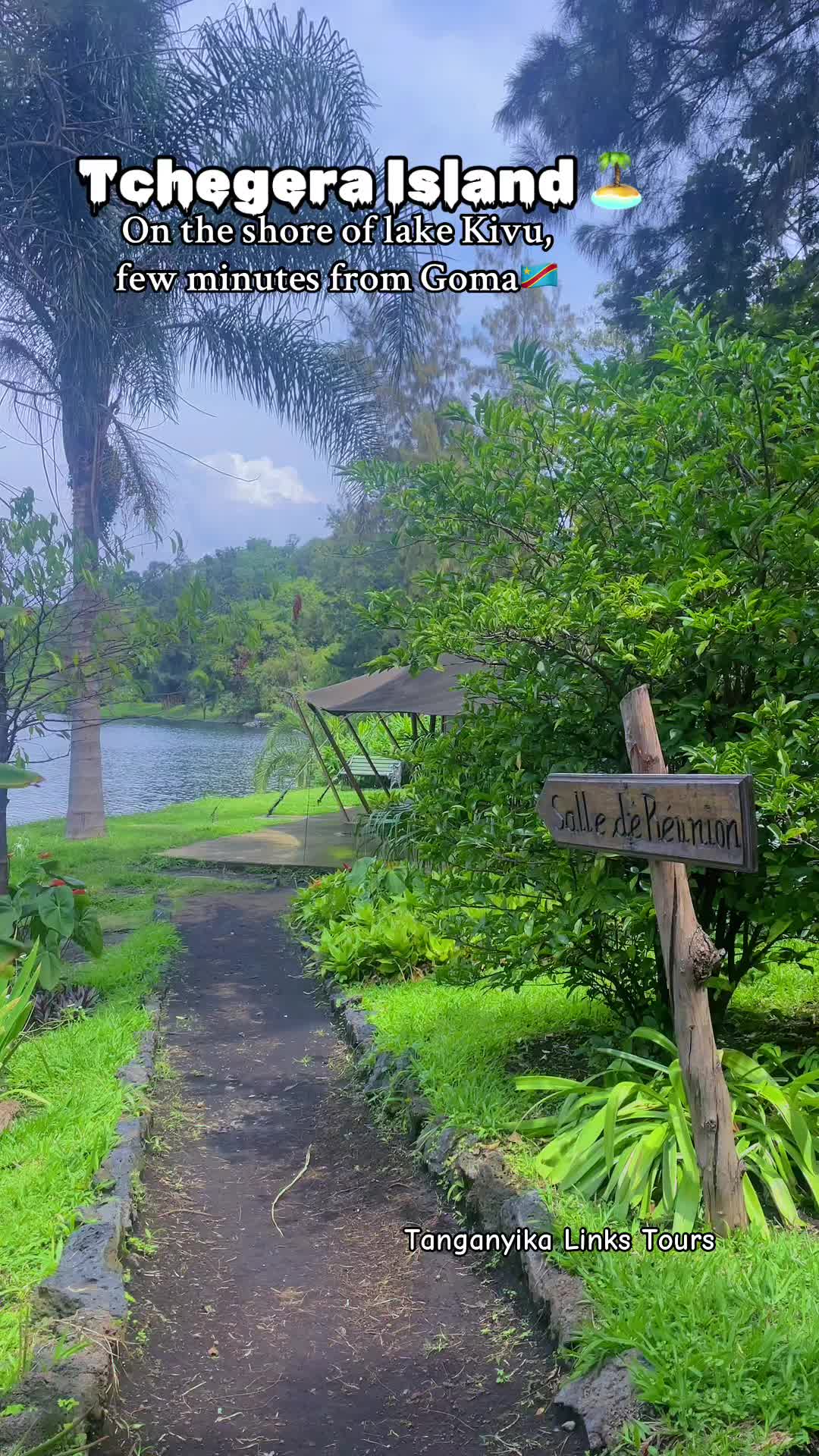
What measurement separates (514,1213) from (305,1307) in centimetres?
52

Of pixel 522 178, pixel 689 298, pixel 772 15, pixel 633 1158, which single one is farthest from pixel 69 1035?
pixel 772 15

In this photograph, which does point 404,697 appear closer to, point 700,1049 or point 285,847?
point 285,847

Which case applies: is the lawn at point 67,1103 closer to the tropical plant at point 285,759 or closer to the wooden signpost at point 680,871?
the wooden signpost at point 680,871

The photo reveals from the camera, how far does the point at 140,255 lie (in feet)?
22.1

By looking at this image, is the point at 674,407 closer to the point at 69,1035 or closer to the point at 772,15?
the point at 69,1035

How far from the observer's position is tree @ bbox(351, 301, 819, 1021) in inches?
100.0

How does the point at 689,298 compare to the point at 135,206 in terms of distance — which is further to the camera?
the point at 689,298

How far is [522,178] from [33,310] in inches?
127

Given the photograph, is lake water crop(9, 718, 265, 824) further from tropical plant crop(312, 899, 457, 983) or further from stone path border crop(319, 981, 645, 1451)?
stone path border crop(319, 981, 645, 1451)

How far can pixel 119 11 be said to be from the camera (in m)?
6.36

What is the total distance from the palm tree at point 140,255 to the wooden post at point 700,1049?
143 inches

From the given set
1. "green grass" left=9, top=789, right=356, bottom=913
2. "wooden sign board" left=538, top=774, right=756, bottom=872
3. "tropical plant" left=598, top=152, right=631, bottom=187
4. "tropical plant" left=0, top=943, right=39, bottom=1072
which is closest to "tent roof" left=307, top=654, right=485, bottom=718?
"green grass" left=9, top=789, right=356, bottom=913

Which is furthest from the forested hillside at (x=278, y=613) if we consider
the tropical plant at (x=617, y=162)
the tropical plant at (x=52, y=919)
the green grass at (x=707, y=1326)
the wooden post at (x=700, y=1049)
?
the green grass at (x=707, y=1326)

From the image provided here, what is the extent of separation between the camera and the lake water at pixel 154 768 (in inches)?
358
